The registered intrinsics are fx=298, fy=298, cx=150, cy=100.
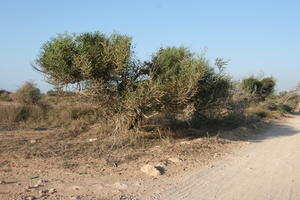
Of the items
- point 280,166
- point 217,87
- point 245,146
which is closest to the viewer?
point 280,166

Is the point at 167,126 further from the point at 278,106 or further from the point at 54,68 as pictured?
the point at 278,106

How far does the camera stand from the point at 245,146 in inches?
410

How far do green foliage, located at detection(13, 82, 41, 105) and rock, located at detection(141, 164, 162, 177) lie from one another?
A: 15.9 metres

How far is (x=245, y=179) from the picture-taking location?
647 centimetres

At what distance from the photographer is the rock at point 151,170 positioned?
6.59m

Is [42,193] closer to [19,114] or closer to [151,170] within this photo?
[151,170]

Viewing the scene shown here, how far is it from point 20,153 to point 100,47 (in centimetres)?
400

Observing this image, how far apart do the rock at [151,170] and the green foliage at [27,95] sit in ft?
52.0

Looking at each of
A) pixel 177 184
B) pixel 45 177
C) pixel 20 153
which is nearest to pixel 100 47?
pixel 20 153

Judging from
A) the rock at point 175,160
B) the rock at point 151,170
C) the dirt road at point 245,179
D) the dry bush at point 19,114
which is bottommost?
the dirt road at point 245,179

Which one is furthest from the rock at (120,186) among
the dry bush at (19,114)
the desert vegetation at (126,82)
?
the dry bush at (19,114)

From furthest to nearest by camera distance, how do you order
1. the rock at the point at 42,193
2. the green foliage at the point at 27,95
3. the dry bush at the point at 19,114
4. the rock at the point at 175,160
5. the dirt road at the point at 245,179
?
the green foliage at the point at 27,95
the dry bush at the point at 19,114
the rock at the point at 175,160
the dirt road at the point at 245,179
the rock at the point at 42,193

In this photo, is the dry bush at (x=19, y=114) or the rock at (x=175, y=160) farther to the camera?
the dry bush at (x=19, y=114)

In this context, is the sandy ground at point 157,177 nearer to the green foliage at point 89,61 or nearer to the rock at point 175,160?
the rock at point 175,160
